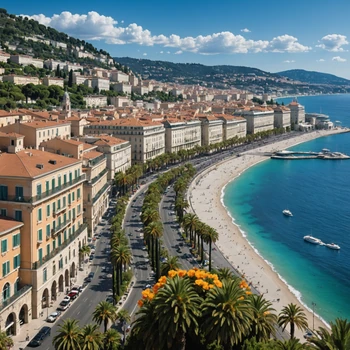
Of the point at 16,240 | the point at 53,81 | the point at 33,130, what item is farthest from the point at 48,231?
the point at 53,81

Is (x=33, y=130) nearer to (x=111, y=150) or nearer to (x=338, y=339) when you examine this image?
(x=111, y=150)

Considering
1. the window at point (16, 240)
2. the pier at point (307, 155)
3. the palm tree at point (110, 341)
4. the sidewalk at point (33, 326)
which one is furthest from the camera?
the pier at point (307, 155)

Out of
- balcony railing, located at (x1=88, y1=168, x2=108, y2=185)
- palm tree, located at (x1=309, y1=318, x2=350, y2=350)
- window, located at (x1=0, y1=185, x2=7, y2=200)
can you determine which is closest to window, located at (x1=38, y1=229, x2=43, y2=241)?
window, located at (x1=0, y1=185, x2=7, y2=200)

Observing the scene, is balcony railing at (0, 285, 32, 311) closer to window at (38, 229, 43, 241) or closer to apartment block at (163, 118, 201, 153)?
window at (38, 229, 43, 241)

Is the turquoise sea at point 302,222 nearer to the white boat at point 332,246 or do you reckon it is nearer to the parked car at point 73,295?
the white boat at point 332,246

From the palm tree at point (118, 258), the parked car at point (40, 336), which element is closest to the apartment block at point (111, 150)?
the palm tree at point (118, 258)

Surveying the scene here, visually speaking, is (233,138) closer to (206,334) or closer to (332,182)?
(332,182)
